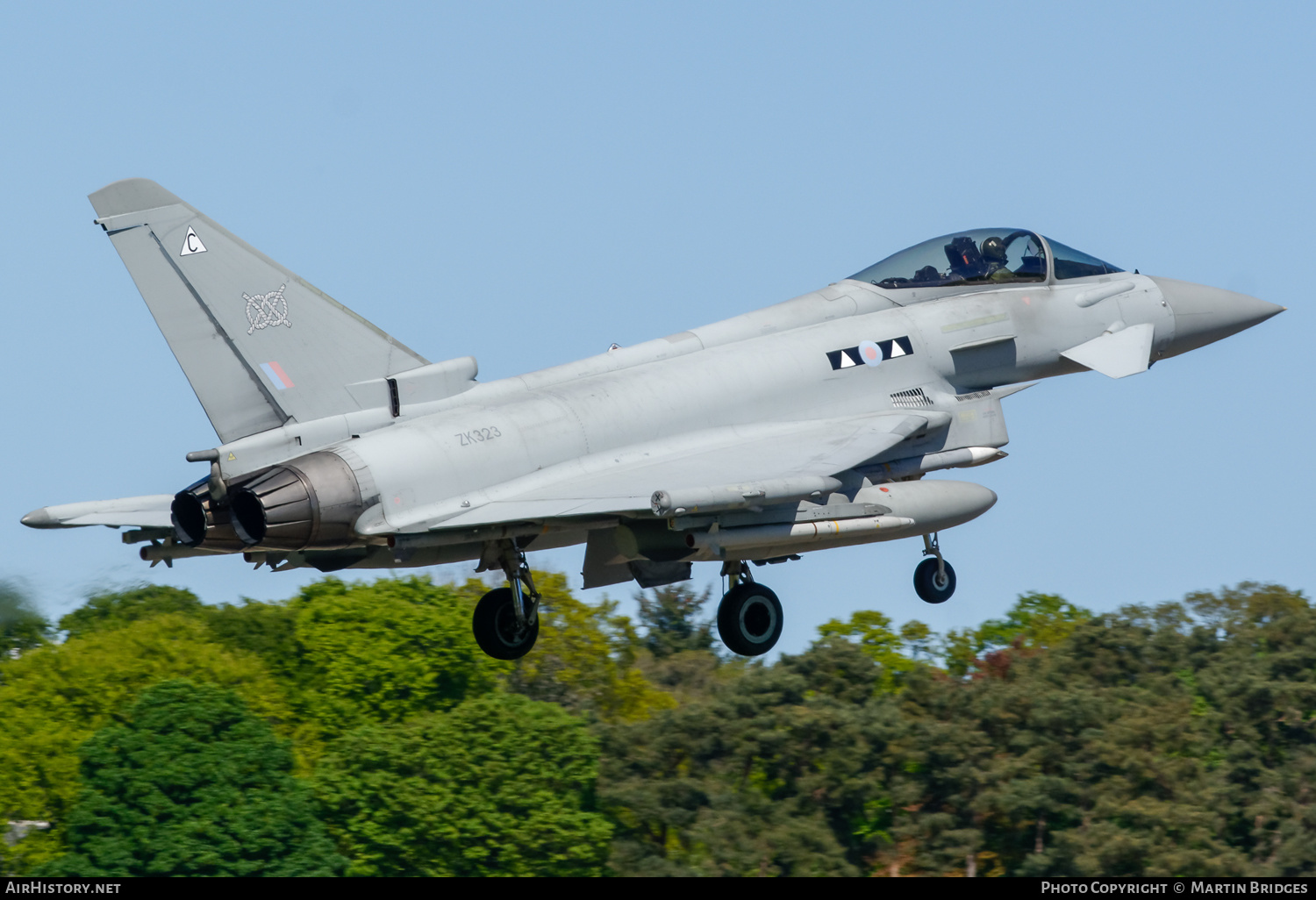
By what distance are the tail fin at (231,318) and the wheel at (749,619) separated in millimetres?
4460

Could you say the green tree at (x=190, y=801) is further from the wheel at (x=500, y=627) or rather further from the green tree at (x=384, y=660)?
the wheel at (x=500, y=627)

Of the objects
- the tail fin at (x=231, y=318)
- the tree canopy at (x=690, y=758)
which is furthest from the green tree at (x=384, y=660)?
the tail fin at (x=231, y=318)

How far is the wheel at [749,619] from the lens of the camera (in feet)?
57.5

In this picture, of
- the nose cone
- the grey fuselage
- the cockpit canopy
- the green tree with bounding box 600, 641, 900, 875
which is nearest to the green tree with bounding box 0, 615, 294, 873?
the green tree with bounding box 600, 641, 900, 875

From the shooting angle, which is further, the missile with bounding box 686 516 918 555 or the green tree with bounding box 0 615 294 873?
the green tree with bounding box 0 615 294 873

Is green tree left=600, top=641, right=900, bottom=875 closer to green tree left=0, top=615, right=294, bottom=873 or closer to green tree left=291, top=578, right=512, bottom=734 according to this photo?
green tree left=291, top=578, right=512, bottom=734

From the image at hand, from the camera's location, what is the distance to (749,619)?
17.6 m

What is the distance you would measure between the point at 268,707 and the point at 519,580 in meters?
38.8

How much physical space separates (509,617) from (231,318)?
4219 mm

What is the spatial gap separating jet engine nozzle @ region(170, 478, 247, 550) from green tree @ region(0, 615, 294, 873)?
3559 centimetres

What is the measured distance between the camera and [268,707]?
53.6 metres

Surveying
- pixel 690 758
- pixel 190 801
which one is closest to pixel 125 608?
pixel 190 801

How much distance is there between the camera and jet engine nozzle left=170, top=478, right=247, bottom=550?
1502 centimetres
